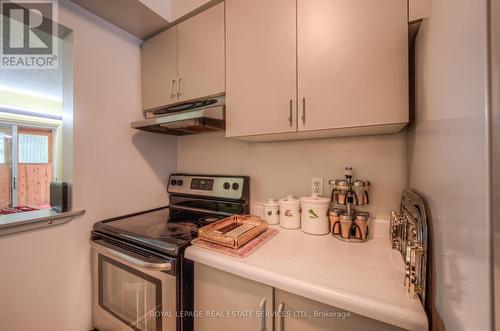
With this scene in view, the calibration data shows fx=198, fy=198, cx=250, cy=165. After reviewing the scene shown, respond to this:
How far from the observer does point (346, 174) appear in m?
1.05

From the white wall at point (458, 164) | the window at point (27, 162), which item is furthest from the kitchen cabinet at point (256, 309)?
the window at point (27, 162)

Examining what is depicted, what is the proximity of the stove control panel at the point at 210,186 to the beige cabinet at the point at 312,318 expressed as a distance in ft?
2.40

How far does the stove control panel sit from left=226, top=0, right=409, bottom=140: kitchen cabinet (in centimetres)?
42

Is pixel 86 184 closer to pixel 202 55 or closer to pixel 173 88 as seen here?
pixel 173 88

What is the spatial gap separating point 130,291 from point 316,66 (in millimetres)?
1426

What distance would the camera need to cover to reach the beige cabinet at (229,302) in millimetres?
698

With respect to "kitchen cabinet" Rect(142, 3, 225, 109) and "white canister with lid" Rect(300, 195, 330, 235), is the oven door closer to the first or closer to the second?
"white canister with lid" Rect(300, 195, 330, 235)

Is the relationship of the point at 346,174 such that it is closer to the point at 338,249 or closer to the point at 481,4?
the point at 338,249

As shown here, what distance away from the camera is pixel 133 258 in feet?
3.08

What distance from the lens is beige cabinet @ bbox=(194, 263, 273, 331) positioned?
0.70m

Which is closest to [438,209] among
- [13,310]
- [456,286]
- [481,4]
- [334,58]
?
[456,286]

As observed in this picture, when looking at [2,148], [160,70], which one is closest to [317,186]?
[160,70]

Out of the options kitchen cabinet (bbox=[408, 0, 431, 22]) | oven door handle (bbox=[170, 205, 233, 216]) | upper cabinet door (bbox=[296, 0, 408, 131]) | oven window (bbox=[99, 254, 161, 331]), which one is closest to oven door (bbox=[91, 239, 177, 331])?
oven window (bbox=[99, 254, 161, 331])

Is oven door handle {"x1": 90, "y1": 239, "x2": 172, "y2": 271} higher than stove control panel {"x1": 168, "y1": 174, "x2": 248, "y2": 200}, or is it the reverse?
stove control panel {"x1": 168, "y1": 174, "x2": 248, "y2": 200}
